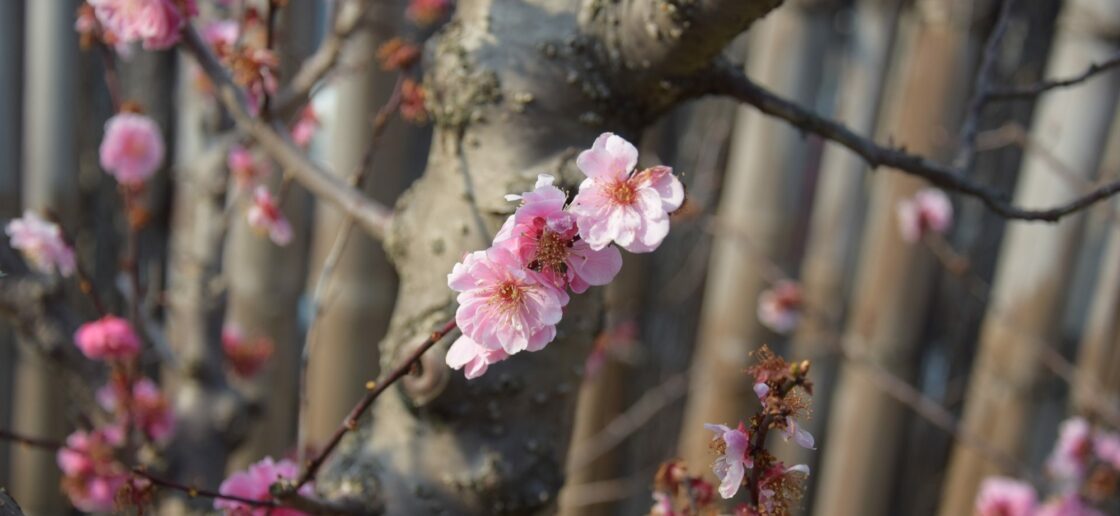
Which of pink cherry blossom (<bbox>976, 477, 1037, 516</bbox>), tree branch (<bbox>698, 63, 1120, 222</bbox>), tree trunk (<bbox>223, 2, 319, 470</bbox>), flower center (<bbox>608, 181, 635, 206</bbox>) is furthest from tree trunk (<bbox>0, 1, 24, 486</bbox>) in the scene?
pink cherry blossom (<bbox>976, 477, 1037, 516</bbox>)

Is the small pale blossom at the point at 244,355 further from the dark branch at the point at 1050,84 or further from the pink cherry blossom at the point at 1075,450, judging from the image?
the pink cherry blossom at the point at 1075,450

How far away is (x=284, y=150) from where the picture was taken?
0.83 metres

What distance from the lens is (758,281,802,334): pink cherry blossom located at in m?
1.62

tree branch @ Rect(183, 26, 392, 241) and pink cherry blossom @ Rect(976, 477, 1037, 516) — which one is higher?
tree branch @ Rect(183, 26, 392, 241)

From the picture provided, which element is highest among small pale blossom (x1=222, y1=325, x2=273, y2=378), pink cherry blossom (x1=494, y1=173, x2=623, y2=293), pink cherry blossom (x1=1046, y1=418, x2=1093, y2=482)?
pink cherry blossom (x1=494, y1=173, x2=623, y2=293)

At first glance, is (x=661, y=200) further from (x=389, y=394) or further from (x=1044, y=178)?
(x=1044, y=178)

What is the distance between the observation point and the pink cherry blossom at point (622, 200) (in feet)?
1.40

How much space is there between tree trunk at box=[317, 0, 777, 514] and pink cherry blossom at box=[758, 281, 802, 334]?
967mm

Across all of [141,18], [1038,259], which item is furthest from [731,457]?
[1038,259]

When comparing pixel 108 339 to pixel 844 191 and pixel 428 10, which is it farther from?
pixel 844 191

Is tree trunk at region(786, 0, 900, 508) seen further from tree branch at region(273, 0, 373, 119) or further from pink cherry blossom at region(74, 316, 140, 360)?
pink cherry blossom at region(74, 316, 140, 360)

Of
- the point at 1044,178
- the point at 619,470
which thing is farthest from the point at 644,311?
the point at 1044,178

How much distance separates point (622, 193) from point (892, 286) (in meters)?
1.52

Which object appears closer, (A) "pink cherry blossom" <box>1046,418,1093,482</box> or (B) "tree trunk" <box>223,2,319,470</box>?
(A) "pink cherry blossom" <box>1046,418,1093,482</box>
